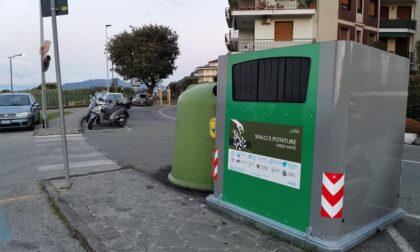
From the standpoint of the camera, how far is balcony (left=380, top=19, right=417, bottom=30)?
34844mm

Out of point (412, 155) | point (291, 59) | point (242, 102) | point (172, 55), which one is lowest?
point (412, 155)

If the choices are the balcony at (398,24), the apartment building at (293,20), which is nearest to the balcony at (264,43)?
the apartment building at (293,20)

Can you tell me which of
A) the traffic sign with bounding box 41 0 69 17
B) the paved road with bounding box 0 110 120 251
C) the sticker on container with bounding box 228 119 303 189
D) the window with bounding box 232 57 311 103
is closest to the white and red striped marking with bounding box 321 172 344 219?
the sticker on container with bounding box 228 119 303 189

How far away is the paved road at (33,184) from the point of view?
4020mm

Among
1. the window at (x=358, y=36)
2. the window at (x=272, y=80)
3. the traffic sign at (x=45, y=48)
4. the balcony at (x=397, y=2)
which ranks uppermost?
the balcony at (x=397, y=2)

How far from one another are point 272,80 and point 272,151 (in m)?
0.79

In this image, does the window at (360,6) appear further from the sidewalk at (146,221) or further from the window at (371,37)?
the sidewalk at (146,221)

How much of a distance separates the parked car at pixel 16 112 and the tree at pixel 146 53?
3266cm

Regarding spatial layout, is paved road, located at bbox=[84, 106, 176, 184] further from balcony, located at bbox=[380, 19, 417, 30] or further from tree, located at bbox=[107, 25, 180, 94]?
tree, located at bbox=[107, 25, 180, 94]

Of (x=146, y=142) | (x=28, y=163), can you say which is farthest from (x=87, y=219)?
(x=146, y=142)

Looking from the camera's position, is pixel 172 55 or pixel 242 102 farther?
pixel 172 55

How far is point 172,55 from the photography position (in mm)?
51656

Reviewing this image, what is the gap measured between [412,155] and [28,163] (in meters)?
9.54

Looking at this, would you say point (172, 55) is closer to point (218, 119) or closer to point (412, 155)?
point (412, 155)
